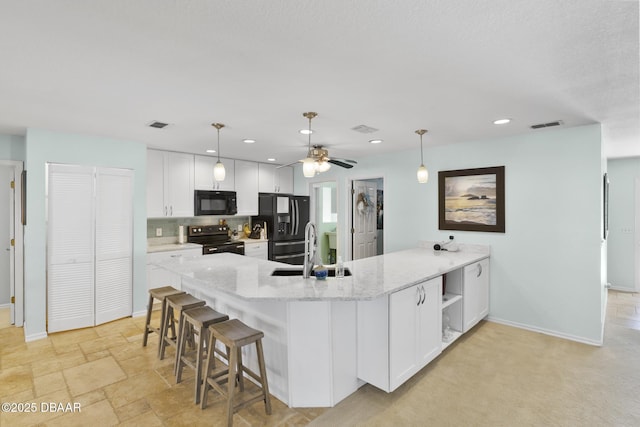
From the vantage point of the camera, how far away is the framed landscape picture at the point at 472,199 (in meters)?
3.93

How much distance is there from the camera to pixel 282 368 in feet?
7.72

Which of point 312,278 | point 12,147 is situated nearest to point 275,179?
point 12,147

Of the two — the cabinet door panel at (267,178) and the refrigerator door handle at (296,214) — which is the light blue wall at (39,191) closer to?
the cabinet door panel at (267,178)

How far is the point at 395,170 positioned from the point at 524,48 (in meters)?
3.16

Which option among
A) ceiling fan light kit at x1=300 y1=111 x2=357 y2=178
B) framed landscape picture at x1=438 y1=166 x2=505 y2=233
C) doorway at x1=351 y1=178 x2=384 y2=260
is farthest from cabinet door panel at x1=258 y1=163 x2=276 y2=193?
framed landscape picture at x1=438 y1=166 x2=505 y2=233

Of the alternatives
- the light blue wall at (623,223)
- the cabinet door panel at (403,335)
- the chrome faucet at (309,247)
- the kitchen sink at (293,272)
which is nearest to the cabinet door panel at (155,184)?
the kitchen sink at (293,272)

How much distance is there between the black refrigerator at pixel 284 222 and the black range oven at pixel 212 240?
0.69 m

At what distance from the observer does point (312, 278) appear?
2.54 metres

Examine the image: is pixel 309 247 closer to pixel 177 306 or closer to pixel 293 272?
pixel 293 272

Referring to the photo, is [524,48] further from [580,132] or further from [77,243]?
[77,243]

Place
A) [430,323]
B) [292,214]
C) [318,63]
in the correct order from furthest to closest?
1. [292,214]
2. [430,323]
3. [318,63]

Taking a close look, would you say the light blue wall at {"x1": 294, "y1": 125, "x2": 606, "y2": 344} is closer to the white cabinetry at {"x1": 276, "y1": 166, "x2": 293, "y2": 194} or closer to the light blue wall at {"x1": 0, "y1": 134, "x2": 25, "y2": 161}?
the white cabinetry at {"x1": 276, "y1": 166, "x2": 293, "y2": 194}

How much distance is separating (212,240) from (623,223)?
699cm

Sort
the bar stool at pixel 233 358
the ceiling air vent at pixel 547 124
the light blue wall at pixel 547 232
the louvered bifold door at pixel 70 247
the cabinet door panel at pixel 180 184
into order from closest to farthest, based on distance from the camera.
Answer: the bar stool at pixel 233 358 < the ceiling air vent at pixel 547 124 < the light blue wall at pixel 547 232 < the louvered bifold door at pixel 70 247 < the cabinet door panel at pixel 180 184
